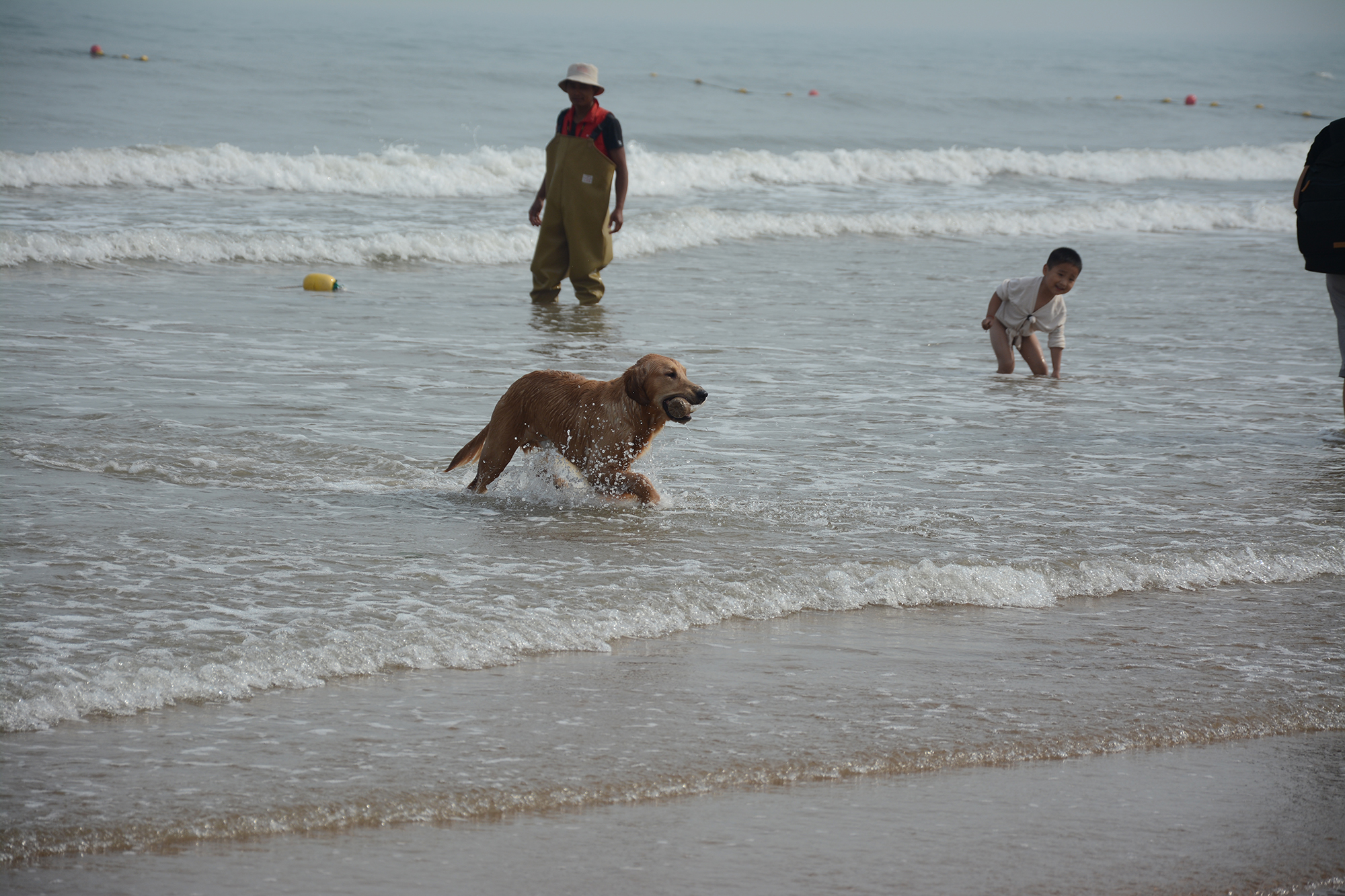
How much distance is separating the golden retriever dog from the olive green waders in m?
5.92

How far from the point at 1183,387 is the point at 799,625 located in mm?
6631

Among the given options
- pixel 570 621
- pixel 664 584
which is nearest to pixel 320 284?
pixel 664 584

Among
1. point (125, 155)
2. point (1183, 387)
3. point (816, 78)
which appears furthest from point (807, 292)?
point (816, 78)

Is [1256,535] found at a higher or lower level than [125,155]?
lower

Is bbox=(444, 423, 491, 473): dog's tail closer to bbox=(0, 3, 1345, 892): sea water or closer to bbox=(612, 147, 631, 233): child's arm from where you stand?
bbox=(0, 3, 1345, 892): sea water

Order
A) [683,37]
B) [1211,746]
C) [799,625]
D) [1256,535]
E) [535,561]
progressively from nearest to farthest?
[1211,746]
[799,625]
[535,561]
[1256,535]
[683,37]

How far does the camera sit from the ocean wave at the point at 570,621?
4113 mm

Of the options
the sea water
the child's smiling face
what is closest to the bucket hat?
the sea water

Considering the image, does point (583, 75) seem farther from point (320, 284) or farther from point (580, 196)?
point (320, 284)

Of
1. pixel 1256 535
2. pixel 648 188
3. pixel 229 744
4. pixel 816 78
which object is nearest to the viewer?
pixel 229 744

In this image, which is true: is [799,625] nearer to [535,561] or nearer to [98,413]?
→ [535,561]

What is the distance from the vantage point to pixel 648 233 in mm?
18578

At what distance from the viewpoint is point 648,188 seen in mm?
25625

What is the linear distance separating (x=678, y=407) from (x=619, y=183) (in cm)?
646
